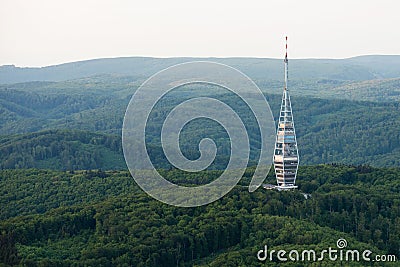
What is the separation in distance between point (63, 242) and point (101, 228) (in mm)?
3847

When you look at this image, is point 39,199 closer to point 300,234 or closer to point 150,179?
point 150,179

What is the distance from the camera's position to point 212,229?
231 ft

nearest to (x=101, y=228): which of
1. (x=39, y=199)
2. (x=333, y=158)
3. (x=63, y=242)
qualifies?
(x=63, y=242)

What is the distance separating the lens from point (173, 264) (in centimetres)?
6719
